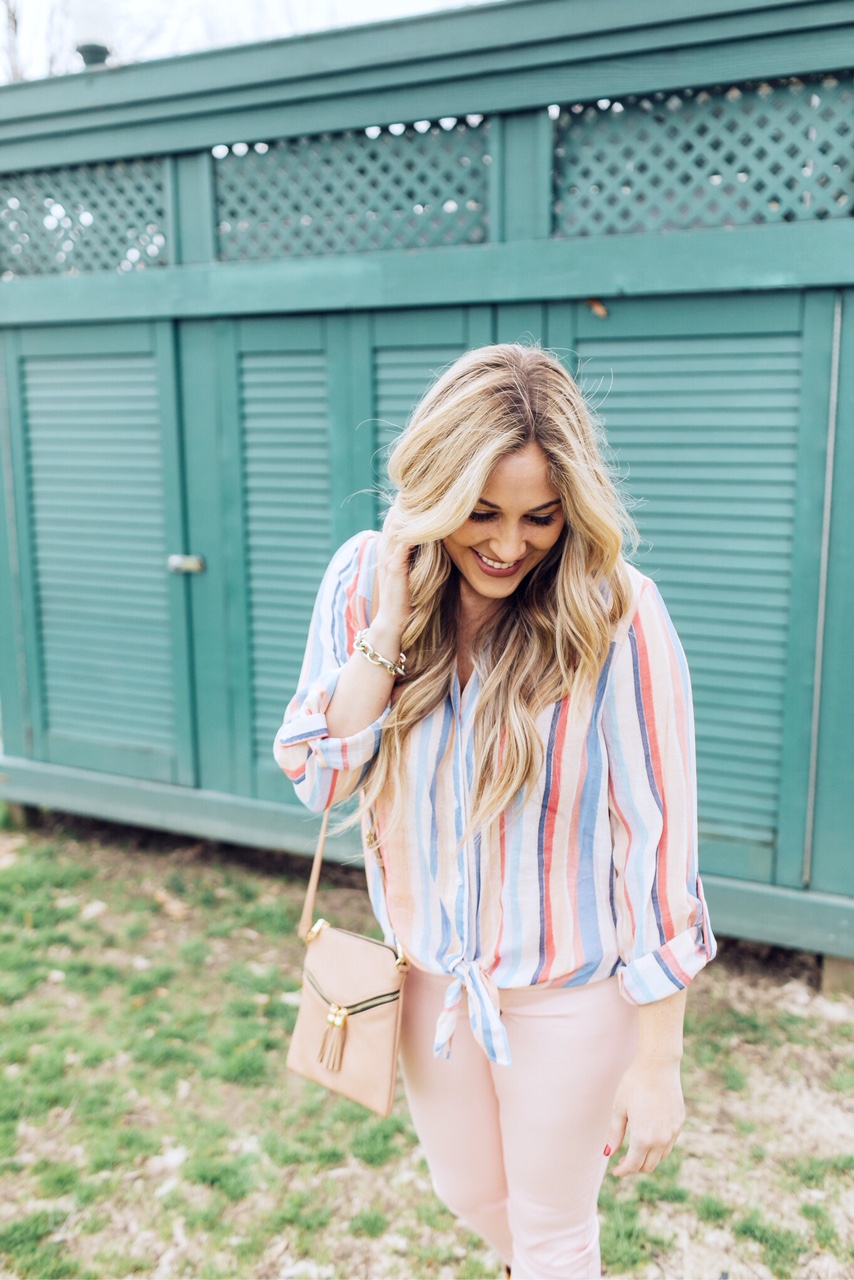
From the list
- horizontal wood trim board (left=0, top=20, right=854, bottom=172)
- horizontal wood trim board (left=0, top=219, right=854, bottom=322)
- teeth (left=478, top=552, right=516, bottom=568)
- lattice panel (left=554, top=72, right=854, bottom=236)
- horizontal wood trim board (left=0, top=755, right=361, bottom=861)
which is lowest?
horizontal wood trim board (left=0, top=755, right=361, bottom=861)

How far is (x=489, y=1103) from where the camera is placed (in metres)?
1.65

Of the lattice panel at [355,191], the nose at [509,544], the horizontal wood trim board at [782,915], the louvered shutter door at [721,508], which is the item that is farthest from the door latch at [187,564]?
the nose at [509,544]

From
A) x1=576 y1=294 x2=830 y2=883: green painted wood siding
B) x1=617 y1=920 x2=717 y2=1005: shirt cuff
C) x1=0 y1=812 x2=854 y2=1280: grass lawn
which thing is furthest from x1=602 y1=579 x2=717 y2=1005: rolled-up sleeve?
x1=576 y1=294 x2=830 y2=883: green painted wood siding

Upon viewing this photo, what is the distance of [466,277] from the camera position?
3.47 meters

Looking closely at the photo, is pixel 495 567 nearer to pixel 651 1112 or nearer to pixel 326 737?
pixel 326 737

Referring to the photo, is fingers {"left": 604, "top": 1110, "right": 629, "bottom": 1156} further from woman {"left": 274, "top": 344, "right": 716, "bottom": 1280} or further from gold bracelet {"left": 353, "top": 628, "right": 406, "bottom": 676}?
gold bracelet {"left": 353, "top": 628, "right": 406, "bottom": 676}

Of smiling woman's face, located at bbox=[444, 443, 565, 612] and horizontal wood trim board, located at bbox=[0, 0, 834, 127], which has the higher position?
horizontal wood trim board, located at bbox=[0, 0, 834, 127]

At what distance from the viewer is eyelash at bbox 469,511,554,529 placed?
141 centimetres

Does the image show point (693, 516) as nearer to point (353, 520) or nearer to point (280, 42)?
point (353, 520)

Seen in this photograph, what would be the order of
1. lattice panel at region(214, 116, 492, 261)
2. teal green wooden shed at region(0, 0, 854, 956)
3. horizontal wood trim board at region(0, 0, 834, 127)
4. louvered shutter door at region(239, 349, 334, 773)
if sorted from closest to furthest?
horizontal wood trim board at region(0, 0, 834, 127) < teal green wooden shed at region(0, 0, 854, 956) < lattice panel at region(214, 116, 492, 261) < louvered shutter door at region(239, 349, 334, 773)

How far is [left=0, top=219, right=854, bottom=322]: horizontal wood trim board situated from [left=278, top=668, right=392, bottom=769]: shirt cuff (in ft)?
7.21

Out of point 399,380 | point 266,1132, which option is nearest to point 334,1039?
point 266,1132

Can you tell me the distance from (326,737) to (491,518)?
40 cm

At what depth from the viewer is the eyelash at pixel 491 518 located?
4.63ft
